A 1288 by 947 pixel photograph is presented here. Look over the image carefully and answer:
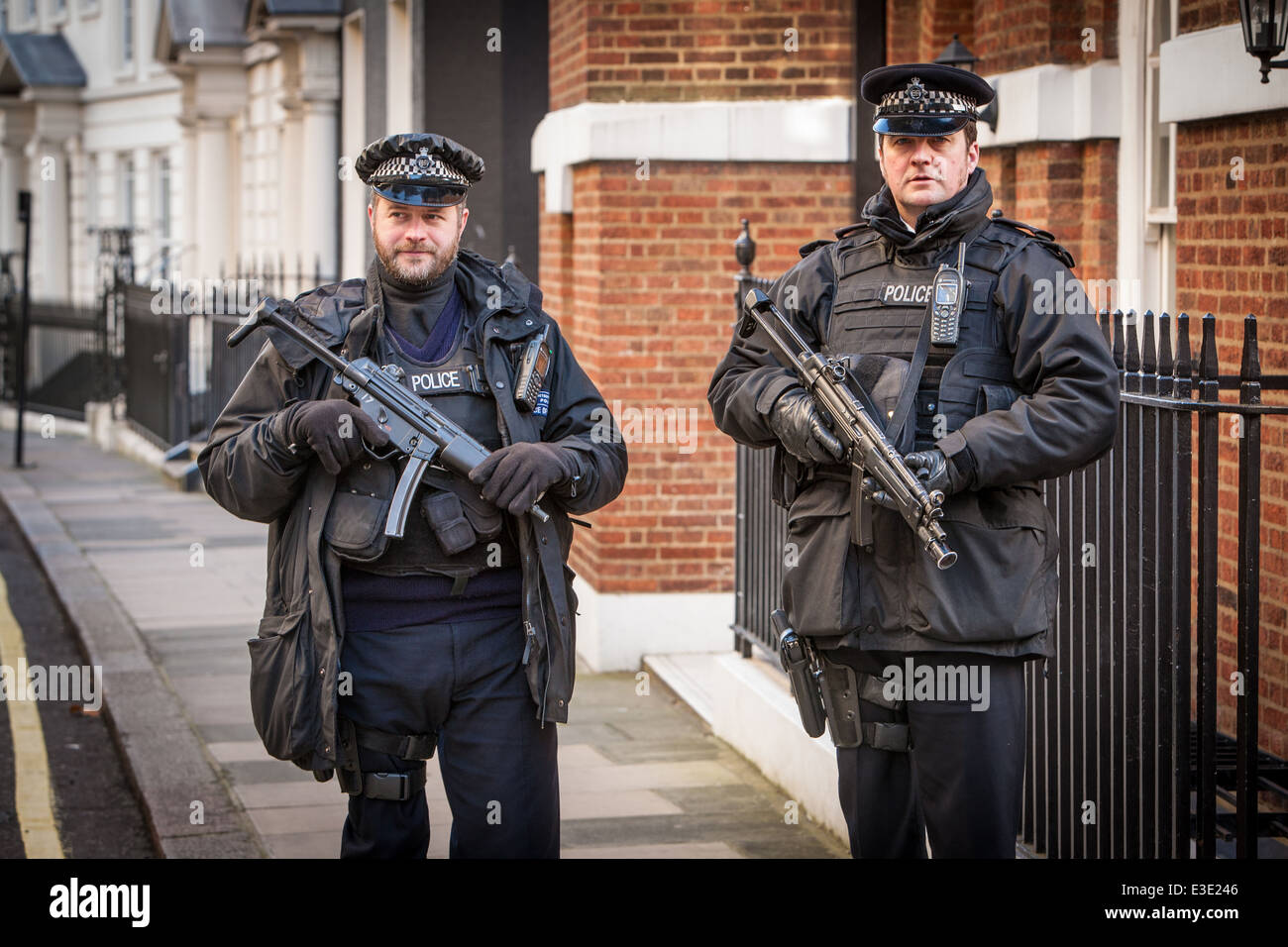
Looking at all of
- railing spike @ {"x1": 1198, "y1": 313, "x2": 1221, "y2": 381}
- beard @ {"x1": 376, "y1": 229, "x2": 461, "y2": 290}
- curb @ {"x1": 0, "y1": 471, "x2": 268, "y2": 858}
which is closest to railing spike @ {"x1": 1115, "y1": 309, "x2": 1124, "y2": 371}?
railing spike @ {"x1": 1198, "y1": 313, "x2": 1221, "y2": 381}

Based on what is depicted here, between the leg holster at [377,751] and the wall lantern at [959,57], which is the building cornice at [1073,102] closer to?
the wall lantern at [959,57]

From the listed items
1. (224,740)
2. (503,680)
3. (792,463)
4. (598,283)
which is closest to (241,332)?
(503,680)

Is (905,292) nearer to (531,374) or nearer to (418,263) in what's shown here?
(531,374)

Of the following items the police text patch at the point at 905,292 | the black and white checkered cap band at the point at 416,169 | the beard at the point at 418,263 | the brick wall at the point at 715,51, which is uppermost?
the brick wall at the point at 715,51

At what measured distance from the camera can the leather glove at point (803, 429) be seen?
4113 mm

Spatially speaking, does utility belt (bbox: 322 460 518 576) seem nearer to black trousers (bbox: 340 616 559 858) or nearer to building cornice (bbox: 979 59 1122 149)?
black trousers (bbox: 340 616 559 858)

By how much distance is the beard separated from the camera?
4426 mm

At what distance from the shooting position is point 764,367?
446cm

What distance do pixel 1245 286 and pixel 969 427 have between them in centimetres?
269

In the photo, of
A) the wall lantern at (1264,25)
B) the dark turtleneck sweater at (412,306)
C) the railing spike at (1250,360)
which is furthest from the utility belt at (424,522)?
the wall lantern at (1264,25)

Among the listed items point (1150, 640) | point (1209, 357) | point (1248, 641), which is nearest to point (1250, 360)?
point (1209, 357)

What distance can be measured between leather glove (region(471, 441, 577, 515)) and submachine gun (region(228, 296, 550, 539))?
0.05 meters

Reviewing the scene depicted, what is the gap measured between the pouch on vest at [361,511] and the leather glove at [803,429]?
95cm

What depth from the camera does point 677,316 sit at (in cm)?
945
